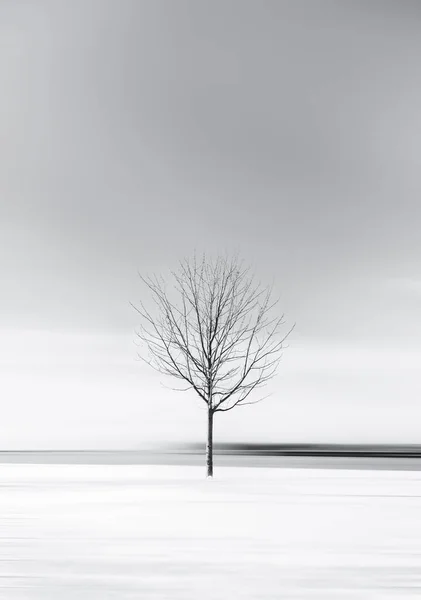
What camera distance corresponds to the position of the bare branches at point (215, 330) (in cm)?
1950

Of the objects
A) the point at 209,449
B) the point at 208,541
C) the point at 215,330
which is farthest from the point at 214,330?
the point at 208,541

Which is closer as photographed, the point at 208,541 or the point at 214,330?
the point at 208,541

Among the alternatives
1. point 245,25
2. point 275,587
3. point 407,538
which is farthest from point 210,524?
point 245,25

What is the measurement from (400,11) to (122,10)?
24.0ft

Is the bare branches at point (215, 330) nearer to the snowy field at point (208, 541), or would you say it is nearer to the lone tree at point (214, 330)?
the lone tree at point (214, 330)

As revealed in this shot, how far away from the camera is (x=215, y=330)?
64.7 feet

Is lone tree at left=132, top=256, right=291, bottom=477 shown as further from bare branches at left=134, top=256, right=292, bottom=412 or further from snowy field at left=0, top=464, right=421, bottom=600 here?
snowy field at left=0, top=464, right=421, bottom=600

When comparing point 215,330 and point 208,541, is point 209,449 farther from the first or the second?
point 208,541

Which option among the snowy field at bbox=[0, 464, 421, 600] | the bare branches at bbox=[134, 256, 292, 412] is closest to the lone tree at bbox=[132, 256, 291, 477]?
the bare branches at bbox=[134, 256, 292, 412]

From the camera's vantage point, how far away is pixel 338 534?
9.55 meters

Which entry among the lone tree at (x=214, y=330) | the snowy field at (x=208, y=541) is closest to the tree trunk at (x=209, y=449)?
the lone tree at (x=214, y=330)

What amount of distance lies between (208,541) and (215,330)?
10914mm

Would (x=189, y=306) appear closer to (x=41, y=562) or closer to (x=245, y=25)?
(x=245, y=25)

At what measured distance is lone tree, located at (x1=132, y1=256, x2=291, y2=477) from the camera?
1947cm
